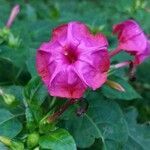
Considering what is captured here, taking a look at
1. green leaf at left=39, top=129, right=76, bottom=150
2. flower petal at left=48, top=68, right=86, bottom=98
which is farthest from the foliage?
flower petal at left=48, top=68, right=86, bottom=98

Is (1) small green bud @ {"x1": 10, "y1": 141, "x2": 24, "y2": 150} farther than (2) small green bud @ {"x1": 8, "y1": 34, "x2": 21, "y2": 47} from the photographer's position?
No

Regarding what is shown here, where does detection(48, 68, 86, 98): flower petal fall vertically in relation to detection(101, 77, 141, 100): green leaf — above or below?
above

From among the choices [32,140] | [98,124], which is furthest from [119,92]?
[32,140]

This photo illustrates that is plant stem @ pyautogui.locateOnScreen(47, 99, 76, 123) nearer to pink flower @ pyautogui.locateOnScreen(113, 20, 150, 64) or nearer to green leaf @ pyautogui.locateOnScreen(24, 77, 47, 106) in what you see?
green leaf @ pyautogui.locateOnScreen(24, 77, 47, 106)

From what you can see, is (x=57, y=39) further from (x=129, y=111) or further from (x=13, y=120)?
(x=129, y=111)

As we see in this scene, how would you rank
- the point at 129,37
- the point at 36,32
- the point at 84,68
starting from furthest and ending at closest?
the point at 36,32 → the point at 129,37 → the point at 84,68

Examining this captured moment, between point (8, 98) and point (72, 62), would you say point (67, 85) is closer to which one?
point (72, 62)

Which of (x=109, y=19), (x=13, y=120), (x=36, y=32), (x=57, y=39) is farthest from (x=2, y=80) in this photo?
(x=109, y=19)
